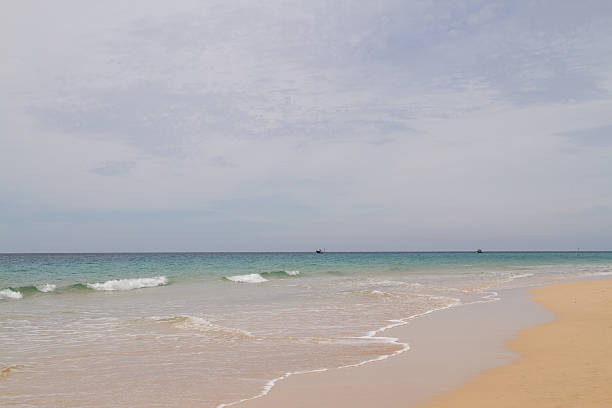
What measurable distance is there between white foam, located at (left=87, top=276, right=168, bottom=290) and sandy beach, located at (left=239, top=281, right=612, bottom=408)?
23384 mm

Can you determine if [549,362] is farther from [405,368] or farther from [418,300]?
[418,300]

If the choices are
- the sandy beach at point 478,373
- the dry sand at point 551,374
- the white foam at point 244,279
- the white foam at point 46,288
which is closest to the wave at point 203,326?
the sandy beach at point 478,373

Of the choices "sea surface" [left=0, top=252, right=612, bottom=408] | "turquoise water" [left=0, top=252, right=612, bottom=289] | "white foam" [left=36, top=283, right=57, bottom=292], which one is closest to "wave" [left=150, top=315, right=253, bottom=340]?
"sea surface" [left=0, top=252, right=612, bottom=408]

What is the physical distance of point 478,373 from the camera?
7.65 m

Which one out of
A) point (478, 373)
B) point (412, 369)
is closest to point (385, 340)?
point (412, 369)

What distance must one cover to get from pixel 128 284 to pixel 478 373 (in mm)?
29554

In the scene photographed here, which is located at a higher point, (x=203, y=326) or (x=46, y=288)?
(x=203, y=326)

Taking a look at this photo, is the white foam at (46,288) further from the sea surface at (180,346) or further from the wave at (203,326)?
the wave at (203,326)

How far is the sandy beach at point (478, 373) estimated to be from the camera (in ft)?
20.4

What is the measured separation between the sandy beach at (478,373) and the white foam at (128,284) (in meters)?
23.4

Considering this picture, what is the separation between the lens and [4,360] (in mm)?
9289

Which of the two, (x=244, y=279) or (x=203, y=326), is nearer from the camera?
(x=203, y=326)

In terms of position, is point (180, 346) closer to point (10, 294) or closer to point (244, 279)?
point (10, 294)

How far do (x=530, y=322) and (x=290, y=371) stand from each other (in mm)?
8232
